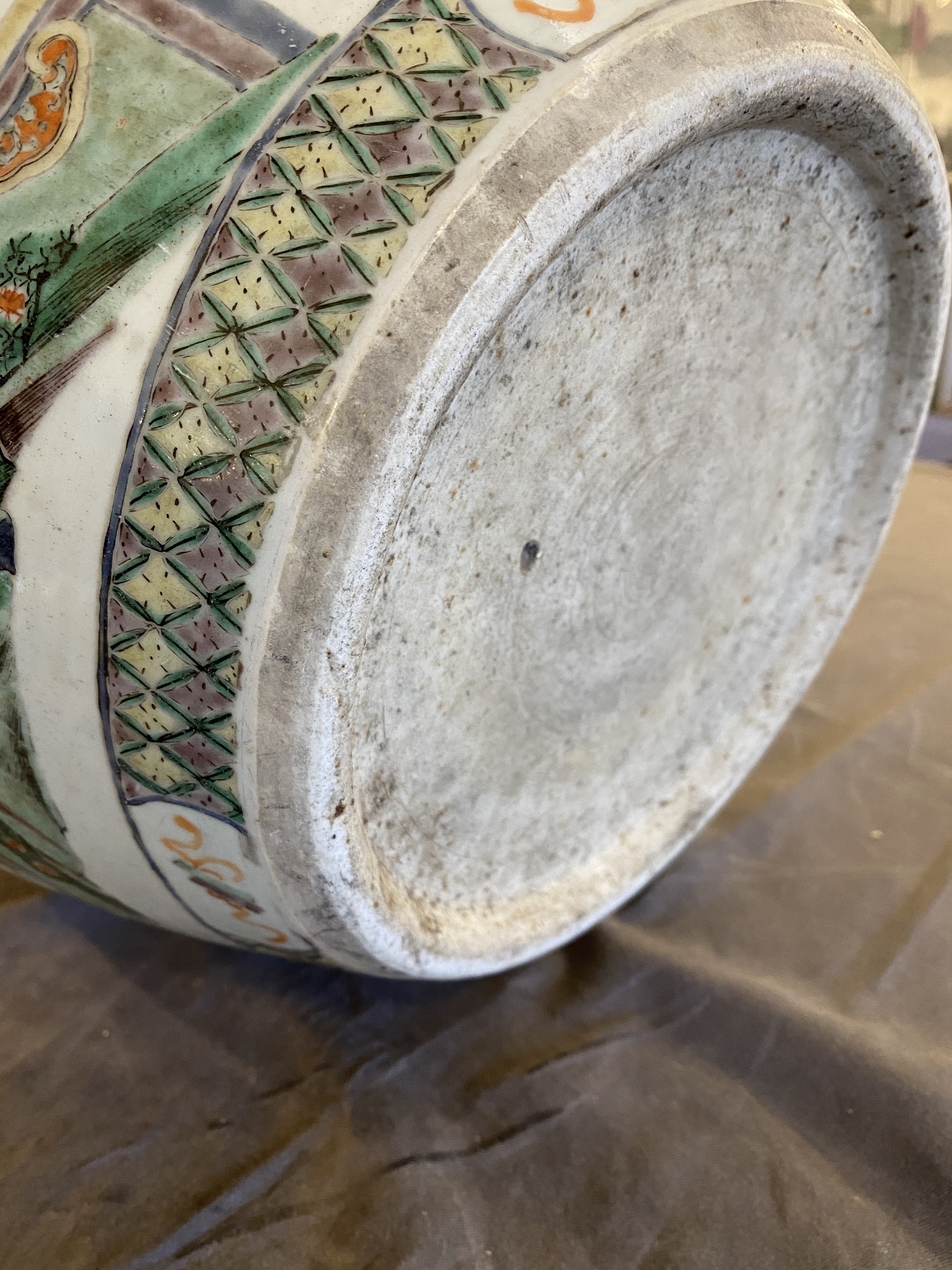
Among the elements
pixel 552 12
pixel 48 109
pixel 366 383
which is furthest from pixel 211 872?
pixel 552 12

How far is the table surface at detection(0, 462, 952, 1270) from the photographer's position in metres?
0.99

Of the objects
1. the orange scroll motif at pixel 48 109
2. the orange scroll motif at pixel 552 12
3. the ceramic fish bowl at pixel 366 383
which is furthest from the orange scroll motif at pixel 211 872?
the orange scroll motif at pixel 552 12

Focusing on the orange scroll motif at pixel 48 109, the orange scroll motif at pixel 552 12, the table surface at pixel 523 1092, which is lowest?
the table surface at pixel 523 1092

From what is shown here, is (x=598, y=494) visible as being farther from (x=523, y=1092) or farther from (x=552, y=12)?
(x=523, y=1092)

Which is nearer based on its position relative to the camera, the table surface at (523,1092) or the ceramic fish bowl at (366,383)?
the ceramic fish bowl at (366,383)

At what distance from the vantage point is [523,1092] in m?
1.14

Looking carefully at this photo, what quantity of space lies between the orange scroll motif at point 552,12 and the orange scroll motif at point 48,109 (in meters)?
0.28

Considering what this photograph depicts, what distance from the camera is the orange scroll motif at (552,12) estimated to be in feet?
2.35

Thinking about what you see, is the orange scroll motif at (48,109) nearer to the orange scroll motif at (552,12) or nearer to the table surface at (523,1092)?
the orange scroll motif at (552,12)

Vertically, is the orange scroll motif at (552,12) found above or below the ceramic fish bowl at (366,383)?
above

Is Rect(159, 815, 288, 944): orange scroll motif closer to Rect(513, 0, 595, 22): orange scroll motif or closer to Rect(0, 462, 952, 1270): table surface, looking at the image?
Rect(0, 462, 952, 1270): table surface

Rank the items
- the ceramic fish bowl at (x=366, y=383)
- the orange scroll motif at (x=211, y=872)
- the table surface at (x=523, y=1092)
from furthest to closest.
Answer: the table surface at (x=523, y=1092), the orange scroll motif at (x=211, y=872), the ceramic fish bowl at (x=366, y=383)

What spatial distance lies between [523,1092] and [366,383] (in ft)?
2.60

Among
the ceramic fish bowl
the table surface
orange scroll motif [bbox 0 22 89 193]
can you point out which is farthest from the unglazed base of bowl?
orange scroll motif [bbox 0 22 89 193]
